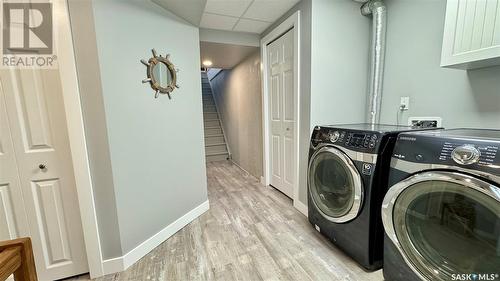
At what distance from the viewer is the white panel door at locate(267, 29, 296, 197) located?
2.43 metres

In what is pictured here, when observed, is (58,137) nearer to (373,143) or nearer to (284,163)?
(373,143)

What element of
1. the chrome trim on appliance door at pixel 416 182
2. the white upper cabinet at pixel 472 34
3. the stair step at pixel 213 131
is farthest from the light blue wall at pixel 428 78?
the stair step at pixel 213 131

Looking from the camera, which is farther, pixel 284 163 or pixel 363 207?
pixel 284 163

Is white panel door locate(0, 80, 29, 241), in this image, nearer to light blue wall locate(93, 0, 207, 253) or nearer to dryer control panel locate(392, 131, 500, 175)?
light blue wall locate(93, 0, 207, 253)

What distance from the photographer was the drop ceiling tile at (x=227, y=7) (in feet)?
6.48

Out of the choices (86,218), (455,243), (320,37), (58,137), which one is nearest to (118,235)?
(86,218)

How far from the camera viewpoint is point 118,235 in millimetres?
1506

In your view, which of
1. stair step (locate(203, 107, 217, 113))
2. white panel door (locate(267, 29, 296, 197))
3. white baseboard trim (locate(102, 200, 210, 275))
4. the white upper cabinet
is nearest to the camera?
the white upper cabinet

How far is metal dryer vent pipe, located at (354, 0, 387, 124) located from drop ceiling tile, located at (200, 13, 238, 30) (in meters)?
1.38

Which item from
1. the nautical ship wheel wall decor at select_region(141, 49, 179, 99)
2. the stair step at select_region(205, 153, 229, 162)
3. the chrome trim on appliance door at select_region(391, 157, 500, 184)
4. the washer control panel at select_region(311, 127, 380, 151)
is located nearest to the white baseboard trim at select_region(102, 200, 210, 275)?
the nautical ship wheel wall decor at select_region(141, 49, 179, 99)

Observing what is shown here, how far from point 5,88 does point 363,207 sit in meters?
2.32

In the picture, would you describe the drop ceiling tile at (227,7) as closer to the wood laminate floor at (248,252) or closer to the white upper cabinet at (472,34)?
the white upper cabinet at (472,34)

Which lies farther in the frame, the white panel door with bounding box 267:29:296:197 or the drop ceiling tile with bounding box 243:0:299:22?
the white panel door with bounding box 267:29:296:197

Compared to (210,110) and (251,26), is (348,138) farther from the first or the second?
(210,110)
